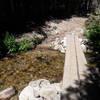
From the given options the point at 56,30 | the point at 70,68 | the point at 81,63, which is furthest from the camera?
the point at 56,30

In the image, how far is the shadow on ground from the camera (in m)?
3.17

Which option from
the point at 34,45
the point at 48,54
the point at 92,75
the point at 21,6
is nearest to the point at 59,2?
the point at 21,6

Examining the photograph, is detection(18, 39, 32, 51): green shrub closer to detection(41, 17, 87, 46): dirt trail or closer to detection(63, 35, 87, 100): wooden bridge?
detection(41, 17, 87, 46): dirt trail

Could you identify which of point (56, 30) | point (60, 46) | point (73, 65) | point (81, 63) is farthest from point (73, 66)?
point (56, 30)

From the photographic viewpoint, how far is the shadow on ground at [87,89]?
10.4 ft

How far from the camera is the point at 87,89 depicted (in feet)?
11.1

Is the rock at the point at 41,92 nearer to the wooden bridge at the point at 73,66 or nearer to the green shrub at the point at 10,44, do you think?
the wooden bridge at the point at 73,66

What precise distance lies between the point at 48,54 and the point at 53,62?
0.74m

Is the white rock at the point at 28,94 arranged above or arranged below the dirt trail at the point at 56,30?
below

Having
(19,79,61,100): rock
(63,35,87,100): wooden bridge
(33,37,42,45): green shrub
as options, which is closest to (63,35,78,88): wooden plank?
(63,35,87,100): wooden bridge

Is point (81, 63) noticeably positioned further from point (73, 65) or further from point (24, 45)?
point (24, 45)

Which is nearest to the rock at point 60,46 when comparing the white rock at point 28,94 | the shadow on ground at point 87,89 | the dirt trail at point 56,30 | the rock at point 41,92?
the dirt trail at point 56,30

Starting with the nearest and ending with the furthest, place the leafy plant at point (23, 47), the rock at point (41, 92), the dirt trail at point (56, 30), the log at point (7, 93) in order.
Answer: the rock at point (41, 92)
the log at point (7, 93)
the leafy plant at point (23, 47)
the dirt trail at point (56, 30)

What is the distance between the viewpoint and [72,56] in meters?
5.27
